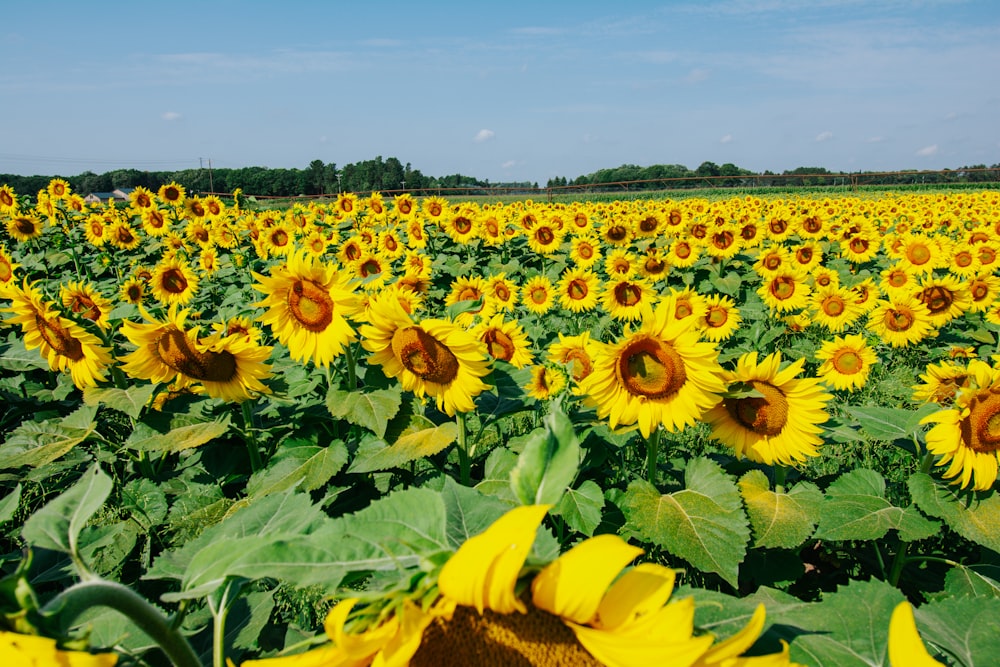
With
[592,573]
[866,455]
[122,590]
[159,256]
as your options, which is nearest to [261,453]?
[122,590]

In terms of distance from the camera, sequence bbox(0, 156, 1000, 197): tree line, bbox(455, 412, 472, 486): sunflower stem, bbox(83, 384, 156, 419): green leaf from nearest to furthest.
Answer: bbox(455, 412, 472, 486): sunflower stem < bbox(83, 384, 156, 419): green leaf < bbox(0, 156, 1000, 197): tree line

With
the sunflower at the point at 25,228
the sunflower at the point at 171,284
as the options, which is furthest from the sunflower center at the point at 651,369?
the sunflower at the point at 25,228

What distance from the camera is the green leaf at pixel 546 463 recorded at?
608 mm

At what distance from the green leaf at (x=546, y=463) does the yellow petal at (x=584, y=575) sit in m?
0.07

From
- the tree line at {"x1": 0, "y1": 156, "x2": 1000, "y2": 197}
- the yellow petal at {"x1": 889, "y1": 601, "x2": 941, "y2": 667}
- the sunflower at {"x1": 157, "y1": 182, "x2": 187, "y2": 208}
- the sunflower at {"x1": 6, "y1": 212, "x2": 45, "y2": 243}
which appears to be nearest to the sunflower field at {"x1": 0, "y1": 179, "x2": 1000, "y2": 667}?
the yellow petal at {"x1": 889, "y1": 601, "x2": 941, "y2": 667}

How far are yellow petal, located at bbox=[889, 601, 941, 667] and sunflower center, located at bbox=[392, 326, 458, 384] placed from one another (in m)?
2.01

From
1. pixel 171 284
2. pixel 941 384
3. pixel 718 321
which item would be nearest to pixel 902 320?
pixel 718 321

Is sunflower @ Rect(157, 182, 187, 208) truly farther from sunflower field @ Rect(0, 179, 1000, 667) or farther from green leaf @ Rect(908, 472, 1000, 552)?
green leaf @ Rect(908, 472, 1000, 552)

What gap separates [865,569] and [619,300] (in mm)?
4013

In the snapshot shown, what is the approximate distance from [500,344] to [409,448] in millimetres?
1358

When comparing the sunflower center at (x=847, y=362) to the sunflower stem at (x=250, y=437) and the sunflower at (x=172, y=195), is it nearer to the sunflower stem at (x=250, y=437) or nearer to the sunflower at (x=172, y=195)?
the sunflower stem at (x=250, y=437)

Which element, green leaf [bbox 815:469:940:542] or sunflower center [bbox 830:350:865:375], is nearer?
green leaf [bbox 815:469:940:542]

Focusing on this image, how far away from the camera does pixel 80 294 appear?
4133 mm

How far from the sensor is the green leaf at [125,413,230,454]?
2.68m
